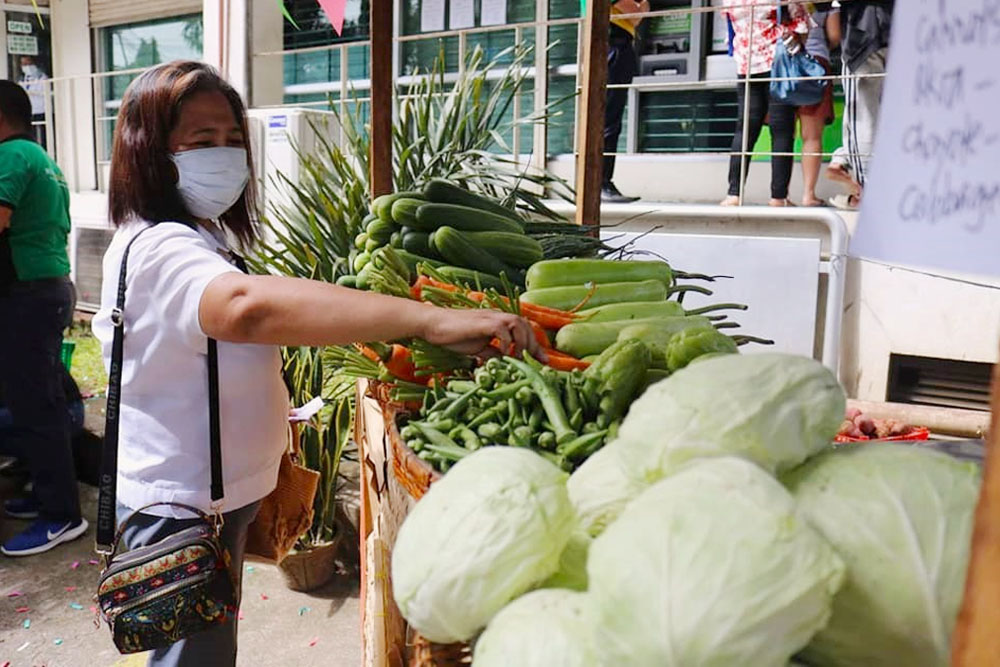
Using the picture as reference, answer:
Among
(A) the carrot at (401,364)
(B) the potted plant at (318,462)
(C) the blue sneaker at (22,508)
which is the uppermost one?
(A) the carrot at (401,364)

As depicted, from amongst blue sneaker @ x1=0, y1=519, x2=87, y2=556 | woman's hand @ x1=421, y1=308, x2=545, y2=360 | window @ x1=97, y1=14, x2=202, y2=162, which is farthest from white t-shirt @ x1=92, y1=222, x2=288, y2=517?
window @ x1=97, y1=14, x2=202, y2=162

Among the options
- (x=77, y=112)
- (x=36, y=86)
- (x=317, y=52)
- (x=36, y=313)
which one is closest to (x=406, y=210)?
(x=36, y=313)

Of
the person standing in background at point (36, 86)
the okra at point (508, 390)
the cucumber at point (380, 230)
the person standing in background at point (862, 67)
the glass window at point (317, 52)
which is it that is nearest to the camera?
the okra at point (508, 390)

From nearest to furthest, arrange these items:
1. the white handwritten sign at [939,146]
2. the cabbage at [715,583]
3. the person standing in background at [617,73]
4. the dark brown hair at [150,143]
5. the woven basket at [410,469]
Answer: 1. the cabbage at [715,583]
2. the white handwritten sign at [939,146]
3. the woven basket at [410,469]
4. the dark brown hair at [150,143]
5. the person standing in background at [617,73]

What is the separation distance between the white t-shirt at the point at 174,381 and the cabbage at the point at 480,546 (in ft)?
3.86

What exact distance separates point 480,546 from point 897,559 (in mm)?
430

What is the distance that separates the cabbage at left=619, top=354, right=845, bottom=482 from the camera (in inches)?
37.7

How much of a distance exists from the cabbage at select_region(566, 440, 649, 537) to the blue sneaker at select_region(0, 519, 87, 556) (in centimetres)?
427

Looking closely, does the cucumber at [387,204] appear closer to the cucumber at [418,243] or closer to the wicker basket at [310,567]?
the cucumber at [418,243]

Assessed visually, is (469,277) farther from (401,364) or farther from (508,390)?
(508,390)

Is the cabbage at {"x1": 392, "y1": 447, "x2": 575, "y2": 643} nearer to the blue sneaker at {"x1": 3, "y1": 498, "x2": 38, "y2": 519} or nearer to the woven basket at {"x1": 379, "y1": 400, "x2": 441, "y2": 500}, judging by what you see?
the woven basket at {"x1": 379, "y1": 400, "x2": 441, "y2": 500}

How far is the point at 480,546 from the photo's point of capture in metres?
0.96

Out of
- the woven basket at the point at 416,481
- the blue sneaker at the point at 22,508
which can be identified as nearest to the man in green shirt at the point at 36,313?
the blue sneaker at the point at 22,508

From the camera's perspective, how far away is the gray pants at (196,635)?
7.04 ft
